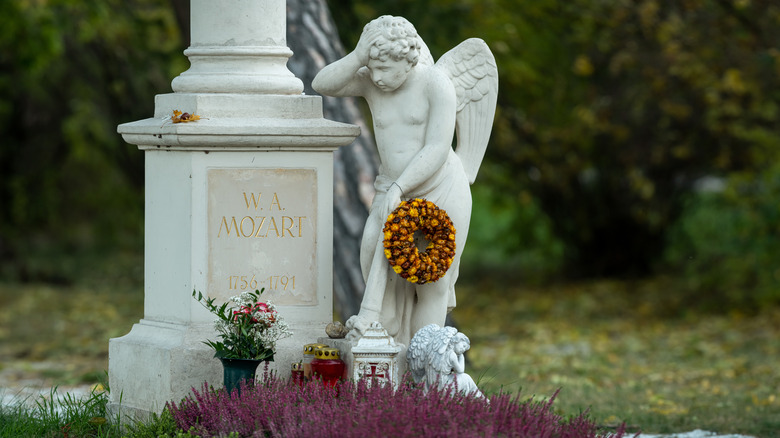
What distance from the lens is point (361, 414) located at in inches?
199

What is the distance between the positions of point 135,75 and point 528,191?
233 inches

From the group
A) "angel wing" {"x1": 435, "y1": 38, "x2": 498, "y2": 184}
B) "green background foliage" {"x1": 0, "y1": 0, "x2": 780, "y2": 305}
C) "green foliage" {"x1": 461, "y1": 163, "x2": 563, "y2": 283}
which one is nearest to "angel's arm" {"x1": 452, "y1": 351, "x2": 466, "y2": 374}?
"angel wing" {"x1": 435, "y1": 38, "x2": 498, "y2": 184}

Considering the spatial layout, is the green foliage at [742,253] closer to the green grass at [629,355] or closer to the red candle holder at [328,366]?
the green grass at [629,355]

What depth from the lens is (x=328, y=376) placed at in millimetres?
6137

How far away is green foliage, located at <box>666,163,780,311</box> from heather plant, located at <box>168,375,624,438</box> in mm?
8165

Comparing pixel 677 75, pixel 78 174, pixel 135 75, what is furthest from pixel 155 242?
pixel 78 174

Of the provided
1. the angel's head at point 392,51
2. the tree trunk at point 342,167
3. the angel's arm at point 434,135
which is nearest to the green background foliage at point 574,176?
the tree trunk at point 342,167

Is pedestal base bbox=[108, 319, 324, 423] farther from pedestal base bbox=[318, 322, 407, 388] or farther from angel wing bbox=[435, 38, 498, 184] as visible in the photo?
angel wing bbox=[435, 38, 498, 184]

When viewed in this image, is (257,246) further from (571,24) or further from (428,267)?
(571,24)

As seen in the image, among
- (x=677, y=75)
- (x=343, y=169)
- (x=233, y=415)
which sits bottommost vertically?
(x=233, y=415)

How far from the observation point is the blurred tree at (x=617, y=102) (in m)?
13.2

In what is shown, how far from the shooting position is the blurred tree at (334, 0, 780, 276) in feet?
43.4

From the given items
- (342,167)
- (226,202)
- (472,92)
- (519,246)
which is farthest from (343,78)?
(519,246)

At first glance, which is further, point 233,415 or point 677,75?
point 677,75
